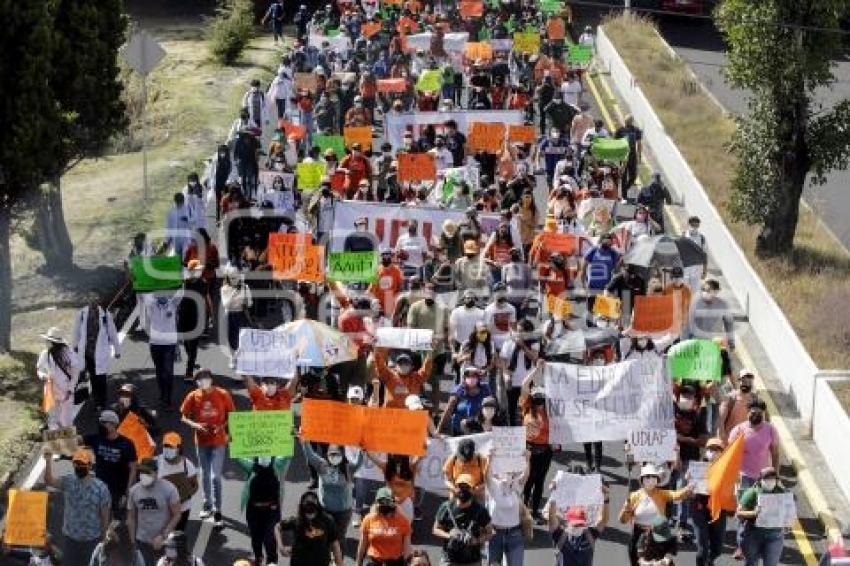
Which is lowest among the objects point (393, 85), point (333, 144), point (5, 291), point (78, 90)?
point (393, 85)

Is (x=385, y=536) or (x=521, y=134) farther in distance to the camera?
(x=521, y=134)

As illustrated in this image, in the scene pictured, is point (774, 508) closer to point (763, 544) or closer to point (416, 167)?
point (763, 544)

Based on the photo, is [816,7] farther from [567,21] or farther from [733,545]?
[567,21]

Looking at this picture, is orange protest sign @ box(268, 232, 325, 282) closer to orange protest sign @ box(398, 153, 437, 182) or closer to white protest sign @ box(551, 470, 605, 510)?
orange protest sign @ box(398, 153, 437, 182)

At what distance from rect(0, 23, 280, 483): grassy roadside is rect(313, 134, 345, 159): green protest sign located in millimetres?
2820

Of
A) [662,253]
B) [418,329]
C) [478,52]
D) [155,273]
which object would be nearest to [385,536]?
[418,329]

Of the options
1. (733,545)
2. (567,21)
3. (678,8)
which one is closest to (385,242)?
(733,545)

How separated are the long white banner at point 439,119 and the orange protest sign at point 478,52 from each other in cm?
537

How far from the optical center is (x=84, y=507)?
539 inches

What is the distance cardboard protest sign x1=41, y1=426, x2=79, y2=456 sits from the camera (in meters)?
14.6

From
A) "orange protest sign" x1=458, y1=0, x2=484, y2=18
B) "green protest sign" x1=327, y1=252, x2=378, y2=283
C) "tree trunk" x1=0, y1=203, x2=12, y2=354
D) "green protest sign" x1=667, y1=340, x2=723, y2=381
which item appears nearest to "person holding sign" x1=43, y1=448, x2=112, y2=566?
"green protest sign" x1=667, y1=340, x2=723, y2=381

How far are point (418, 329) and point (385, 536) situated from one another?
16.1 feet

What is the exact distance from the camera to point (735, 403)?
1573cm

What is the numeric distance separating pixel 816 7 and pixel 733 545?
34.6ft
